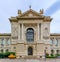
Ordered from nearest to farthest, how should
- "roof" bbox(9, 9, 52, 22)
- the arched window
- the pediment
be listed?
"roof" bbox(9, 9, 52, 22) → the pediment → the arched window

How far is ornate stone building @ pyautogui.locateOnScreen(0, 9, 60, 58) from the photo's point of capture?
67812 millimetres

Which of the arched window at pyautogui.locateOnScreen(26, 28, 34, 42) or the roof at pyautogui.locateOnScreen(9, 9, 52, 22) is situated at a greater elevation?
the roof at pyautogui.locateOnScreen(9, 9, 52, 22)

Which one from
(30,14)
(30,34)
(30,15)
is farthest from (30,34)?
(30,14)

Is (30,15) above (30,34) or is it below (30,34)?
above

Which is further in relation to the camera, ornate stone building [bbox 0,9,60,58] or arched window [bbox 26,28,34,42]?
arched window [bbox 26,28,34,42]

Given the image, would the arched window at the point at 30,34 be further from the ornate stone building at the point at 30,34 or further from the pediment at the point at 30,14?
the pediment at the point at 30,14

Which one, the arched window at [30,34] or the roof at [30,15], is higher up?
the roof at [30,15]

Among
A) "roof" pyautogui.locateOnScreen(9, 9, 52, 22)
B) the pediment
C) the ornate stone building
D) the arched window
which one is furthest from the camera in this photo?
the arched window

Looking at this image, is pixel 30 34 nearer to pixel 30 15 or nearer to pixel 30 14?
pixel 30 15

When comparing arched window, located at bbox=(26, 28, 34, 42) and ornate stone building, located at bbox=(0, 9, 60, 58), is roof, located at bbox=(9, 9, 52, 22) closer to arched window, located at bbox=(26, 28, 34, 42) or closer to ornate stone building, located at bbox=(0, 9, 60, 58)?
ornate stone building, located at bbox=(0, 9, 60, 58)

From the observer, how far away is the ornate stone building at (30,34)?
67812mm

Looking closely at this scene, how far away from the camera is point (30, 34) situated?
2768 inches

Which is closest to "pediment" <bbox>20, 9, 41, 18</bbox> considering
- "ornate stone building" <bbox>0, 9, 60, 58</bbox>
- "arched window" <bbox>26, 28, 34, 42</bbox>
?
"ornate stone building" <bbox>0, 9, 60, 58</bbox>

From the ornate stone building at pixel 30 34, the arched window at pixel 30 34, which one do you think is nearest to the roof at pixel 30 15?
the ornate stone building at pixel 30 34
